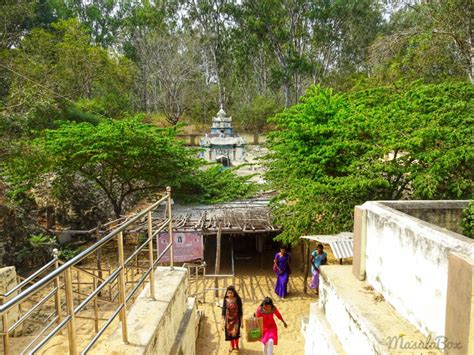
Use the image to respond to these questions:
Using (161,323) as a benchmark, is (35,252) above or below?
below

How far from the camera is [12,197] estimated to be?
12.6 meters

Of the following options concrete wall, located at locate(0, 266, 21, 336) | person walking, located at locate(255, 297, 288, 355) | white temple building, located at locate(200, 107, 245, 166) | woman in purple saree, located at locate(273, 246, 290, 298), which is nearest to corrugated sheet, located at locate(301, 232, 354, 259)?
woman in purple saree, located at locate(273, 246, 290, 298)

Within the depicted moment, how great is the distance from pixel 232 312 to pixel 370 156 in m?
4.68

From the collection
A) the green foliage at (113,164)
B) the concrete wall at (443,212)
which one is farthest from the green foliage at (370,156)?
the green foliage at (113,164)

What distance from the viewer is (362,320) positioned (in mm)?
3881

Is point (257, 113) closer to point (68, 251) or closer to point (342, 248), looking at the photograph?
point (68, 251)

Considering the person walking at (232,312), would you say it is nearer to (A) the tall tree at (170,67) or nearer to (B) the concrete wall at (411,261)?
(B) the concrete wall at (411,261)

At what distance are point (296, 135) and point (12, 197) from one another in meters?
9.67

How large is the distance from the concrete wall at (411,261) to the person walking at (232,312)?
97.3 inches

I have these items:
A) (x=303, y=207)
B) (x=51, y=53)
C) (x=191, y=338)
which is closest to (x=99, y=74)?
(x=51, y=53)

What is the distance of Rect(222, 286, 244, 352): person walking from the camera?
6.41 metres

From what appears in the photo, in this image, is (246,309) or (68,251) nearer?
(246,309)

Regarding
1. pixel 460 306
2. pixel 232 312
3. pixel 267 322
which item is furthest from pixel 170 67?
pixel 460 306

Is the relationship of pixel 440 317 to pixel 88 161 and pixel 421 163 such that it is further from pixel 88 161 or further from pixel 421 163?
pixel 88 161
